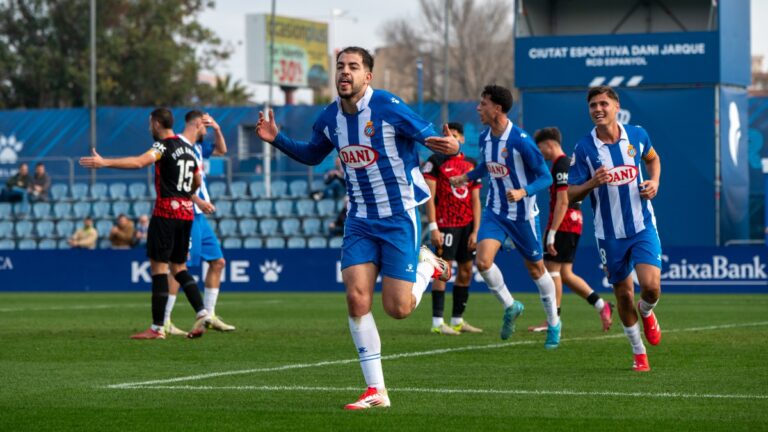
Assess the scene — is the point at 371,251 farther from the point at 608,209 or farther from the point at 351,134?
the point at 608,209

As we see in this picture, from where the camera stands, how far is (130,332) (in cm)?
1547

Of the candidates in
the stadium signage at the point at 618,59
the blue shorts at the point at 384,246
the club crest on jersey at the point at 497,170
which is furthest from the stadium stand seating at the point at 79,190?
the blue shorts at the point at 384,246

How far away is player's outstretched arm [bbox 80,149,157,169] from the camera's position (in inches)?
473

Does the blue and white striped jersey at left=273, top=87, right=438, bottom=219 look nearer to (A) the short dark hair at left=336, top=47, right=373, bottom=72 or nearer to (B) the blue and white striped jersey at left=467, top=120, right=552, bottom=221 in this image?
(A) the short dark hair at left=336, top=47, right=373, bottom=72

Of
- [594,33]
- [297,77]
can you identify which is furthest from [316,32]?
[594,33]

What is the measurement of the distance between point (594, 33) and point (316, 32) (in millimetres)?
34454

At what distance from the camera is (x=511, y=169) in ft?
44.1

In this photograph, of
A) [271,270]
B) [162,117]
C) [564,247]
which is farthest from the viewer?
[271,270]

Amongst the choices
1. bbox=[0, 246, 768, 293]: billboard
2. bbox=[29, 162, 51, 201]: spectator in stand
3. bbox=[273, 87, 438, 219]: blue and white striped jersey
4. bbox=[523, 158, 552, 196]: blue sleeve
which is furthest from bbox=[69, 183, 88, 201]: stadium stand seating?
bbox=[273, 87, 438, 219]: blue and white striped jersey

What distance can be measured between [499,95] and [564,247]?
3.33m

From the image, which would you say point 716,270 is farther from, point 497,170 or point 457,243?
point 497,170

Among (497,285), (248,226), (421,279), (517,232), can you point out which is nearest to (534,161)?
(517,232)

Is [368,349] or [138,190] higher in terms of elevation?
[138,190]

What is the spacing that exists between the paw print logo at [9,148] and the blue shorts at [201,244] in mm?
23047
